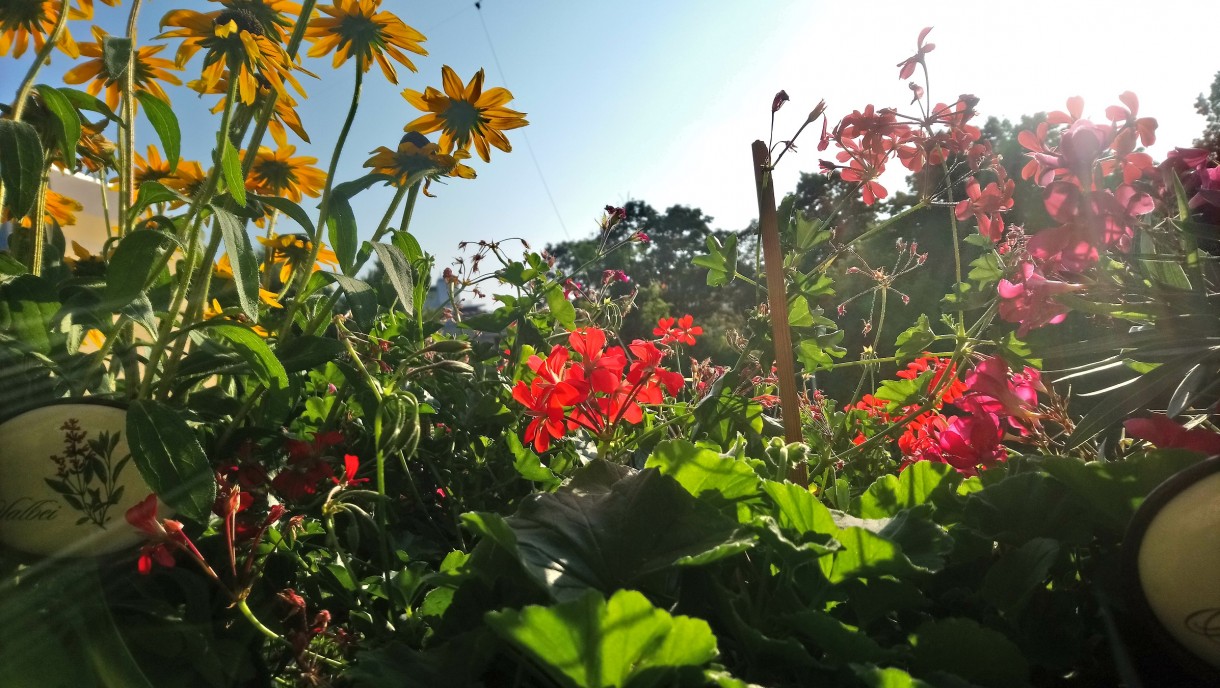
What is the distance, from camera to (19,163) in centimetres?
64

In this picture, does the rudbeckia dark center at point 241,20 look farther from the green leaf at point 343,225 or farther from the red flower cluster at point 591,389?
the red flower cluster at point 591,389

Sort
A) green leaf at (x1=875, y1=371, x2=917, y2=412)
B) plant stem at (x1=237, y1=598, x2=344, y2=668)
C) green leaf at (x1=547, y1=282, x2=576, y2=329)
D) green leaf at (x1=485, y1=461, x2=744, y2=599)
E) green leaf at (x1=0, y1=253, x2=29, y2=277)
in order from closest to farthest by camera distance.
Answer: green leaf at (x1=485, y1=461, x2=744, y2=599), plant stem at (x1=237, y1=598, x2=344, y2=668), green leaf at (x1=0, y1=253, x2=29, y2=277), green leaf at (x1=875, y1=371, x2=917, y2=412), green leaf at (x1=547, y1=282, x2=576, y2=329)

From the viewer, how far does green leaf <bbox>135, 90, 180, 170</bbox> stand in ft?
2.71

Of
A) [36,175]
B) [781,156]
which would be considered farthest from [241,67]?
[781,156]

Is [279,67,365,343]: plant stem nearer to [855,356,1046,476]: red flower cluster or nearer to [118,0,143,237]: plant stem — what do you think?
[118,0,143,237]: plant stem

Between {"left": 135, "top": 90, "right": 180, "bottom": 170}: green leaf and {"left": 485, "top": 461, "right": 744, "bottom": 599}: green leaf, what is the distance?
686 mm

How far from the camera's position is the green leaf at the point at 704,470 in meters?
0.47

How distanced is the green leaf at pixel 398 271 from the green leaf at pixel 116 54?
0.31m

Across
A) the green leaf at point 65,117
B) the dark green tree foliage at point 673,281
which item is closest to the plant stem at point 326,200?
the green leaf at point 65,117

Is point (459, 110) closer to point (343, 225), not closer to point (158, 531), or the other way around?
point (343, 225)

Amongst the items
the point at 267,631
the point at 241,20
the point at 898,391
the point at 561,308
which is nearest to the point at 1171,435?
the point at 898,391

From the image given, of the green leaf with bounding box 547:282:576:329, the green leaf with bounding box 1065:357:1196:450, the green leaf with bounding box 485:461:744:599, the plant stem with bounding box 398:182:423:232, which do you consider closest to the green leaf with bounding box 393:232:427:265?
the plant stem with bounding box 398:182:423:232

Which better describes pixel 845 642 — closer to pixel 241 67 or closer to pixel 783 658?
pixel 783 658

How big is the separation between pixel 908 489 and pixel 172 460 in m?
0.60
